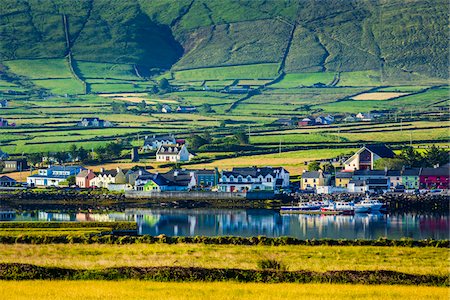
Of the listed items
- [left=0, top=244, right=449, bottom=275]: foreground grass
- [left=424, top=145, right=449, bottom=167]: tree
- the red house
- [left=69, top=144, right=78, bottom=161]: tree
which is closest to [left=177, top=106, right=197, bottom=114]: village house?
[left=69, top=144, right=78, bottom=161]: tree

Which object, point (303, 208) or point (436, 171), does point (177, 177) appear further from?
point (436, 171)

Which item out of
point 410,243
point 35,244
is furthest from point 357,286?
point 35,244

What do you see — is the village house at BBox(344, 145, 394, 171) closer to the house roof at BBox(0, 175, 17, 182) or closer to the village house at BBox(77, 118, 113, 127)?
the house roof at BBox(0, 175, 17, 182)

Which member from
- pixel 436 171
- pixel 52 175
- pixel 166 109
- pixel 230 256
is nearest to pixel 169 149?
pixel 52 175

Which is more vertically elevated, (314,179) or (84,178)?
(84,178)

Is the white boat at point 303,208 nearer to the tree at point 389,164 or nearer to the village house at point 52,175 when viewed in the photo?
the tree at point 389,164

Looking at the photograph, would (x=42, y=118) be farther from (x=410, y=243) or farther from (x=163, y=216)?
(x=410, y=243)

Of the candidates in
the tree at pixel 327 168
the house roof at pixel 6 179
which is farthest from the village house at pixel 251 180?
the house roof at pixel 6 179

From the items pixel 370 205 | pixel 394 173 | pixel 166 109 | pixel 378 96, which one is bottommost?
pixel 370 205
